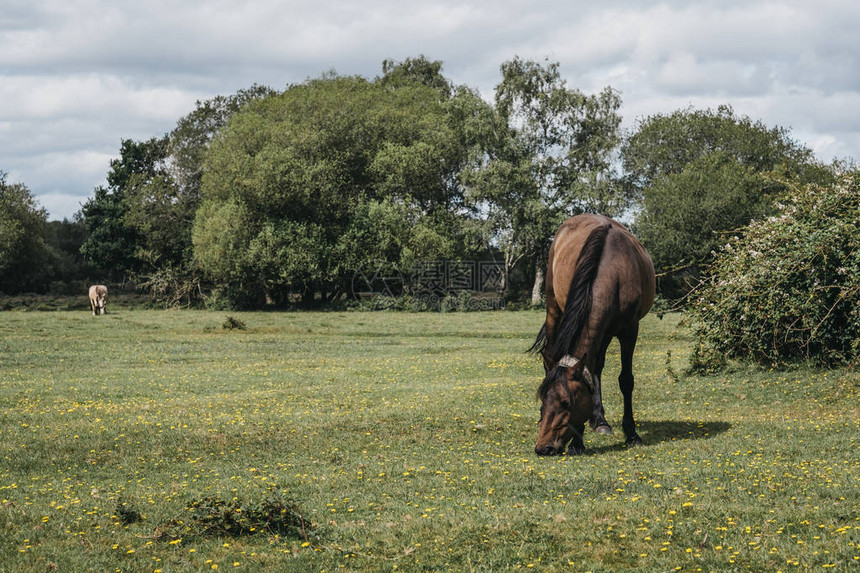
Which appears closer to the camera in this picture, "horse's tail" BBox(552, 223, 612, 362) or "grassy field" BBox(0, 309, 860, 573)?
"grassy field" BBox(0, 309, 860, 573)

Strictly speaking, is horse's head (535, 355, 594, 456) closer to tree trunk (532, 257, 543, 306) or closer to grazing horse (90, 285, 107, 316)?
grazing horse (90, 285, 107, 316)

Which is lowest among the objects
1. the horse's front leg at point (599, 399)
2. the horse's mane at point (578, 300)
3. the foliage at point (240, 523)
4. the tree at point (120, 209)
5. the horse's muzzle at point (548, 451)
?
the foliage at point (240, 523)

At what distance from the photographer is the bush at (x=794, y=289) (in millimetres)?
16438

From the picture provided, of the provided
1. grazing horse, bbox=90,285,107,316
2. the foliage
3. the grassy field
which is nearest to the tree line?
grazing horse, bbox=90,285,107,316

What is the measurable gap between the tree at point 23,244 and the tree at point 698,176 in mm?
51101

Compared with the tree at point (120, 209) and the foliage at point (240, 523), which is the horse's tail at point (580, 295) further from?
the tree at point (120, 209)

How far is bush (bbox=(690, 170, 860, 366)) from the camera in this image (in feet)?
53.9

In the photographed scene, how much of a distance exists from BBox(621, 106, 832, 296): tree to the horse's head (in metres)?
42.3

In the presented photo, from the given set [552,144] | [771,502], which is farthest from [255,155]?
[771,502]

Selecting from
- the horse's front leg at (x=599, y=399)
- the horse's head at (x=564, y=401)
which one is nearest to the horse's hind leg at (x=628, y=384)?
the horse's front leg at (x=599, y=399)

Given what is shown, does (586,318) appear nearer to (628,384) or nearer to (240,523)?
(628,384)

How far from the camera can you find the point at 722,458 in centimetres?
1010

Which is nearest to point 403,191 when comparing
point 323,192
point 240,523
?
point 323,192

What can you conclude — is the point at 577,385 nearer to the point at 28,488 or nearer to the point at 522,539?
the point at 522,539
